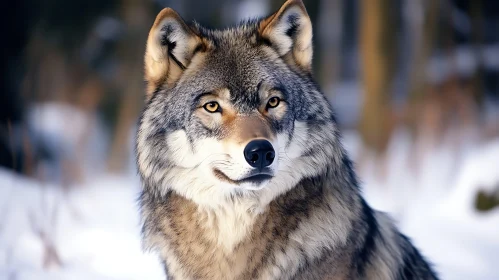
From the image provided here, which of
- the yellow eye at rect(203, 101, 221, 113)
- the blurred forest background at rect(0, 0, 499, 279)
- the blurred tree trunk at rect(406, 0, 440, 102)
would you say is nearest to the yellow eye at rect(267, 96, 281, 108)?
the yellow eye at rect(203, 101, 221, 113)

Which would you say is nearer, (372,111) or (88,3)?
(372,111)

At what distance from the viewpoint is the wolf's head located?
2.95 meters

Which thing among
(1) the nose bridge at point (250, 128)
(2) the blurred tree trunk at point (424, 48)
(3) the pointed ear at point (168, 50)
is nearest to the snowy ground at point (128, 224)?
(3) the pointed ear at point (168, 50)

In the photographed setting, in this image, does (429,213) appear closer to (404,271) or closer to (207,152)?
(404,271)

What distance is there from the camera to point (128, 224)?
244 inches

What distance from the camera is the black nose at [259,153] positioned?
8.99 ft

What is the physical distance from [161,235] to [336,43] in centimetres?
1075

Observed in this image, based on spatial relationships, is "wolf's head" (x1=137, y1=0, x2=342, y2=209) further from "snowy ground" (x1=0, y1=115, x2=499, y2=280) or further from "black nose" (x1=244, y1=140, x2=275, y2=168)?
"snowy ground" (x1=0, y1=115, x2=499, y2=280)

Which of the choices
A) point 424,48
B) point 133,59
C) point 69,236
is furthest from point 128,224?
point 424,48

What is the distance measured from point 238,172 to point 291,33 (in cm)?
91

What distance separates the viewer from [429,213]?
21.4 feet

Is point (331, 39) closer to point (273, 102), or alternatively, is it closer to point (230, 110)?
point (273, 102)

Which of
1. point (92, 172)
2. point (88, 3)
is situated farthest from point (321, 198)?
point (88, 3)

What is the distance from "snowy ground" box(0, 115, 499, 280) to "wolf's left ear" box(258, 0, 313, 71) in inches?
85.1
